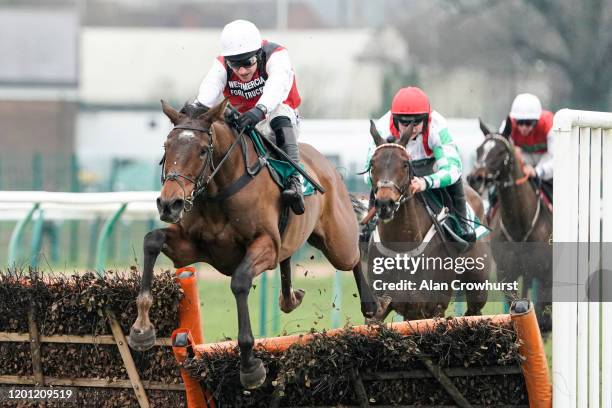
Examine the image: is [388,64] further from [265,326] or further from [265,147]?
[265,147]

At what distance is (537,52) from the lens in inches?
1148

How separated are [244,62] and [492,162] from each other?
3660mm

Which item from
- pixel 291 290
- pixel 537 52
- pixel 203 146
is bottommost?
pixel 291 290

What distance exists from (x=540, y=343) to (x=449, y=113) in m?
24.4

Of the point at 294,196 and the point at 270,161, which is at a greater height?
the point at 270,161

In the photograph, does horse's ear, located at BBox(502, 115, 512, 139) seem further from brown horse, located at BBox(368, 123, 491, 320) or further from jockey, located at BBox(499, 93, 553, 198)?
brown horse, located at BBox(368, 123, 491, 320)

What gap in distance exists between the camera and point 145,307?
544cm

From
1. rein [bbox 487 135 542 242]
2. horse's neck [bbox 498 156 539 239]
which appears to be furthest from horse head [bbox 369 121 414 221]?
horse's neck [bbox 498 156 539 239]

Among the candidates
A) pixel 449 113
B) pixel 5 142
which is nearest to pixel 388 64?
pixel 449 113

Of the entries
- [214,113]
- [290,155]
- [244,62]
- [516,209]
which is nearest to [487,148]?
[516,209]

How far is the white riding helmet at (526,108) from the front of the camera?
32.3 feet

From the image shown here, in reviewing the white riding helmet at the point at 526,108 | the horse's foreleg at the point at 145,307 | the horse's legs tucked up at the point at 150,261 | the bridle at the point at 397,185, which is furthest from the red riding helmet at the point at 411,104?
the white riding helmet at the point at 526,108

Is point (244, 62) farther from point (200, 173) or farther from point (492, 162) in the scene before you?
point (492, 162)

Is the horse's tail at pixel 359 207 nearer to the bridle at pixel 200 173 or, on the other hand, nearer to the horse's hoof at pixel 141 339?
the bridle at pixel 200 173
